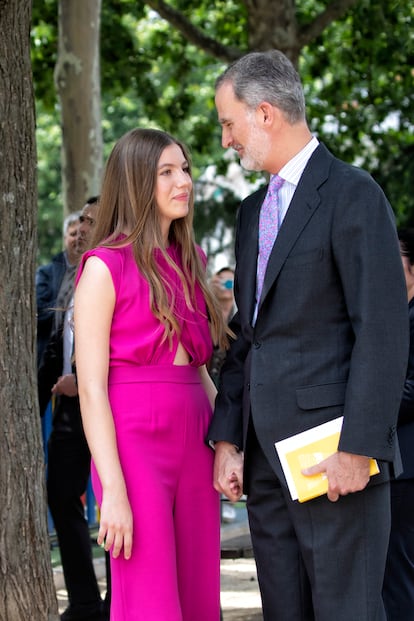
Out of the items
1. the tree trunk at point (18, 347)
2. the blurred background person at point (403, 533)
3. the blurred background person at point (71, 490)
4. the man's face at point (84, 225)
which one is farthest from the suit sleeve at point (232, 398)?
the blurred background person at point (71, 490)

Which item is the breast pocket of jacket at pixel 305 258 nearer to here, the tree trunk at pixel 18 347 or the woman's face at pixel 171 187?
the woman's face at pixel 171 187

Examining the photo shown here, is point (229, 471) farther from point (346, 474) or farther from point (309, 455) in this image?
point (346, 474)

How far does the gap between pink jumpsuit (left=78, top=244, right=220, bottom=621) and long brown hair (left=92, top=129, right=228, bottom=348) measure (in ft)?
0.13

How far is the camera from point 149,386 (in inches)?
138

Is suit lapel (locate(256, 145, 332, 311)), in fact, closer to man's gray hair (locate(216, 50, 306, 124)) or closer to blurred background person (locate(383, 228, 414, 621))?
man's gray hair (locate(216, 50, 306, 124))

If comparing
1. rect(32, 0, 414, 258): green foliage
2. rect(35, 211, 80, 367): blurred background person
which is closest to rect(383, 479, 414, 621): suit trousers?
rect(35, 211, 80, 367): blurred background person

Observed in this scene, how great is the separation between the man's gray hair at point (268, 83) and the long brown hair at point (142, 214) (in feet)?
1.14

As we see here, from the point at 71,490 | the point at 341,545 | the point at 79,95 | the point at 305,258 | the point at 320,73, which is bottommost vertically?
the point at 71,490

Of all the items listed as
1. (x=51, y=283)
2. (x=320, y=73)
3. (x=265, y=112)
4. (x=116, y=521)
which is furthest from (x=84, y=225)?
(x=320, y=73)

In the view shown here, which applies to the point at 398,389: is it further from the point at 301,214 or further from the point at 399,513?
the point at 399,513

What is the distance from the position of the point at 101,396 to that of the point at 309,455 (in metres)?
0.69

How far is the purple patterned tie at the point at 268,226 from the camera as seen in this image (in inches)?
139

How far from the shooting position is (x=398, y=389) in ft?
10.7

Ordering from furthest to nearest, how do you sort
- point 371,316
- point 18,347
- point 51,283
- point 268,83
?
point 51,283, point 18,347, point 268,83, point 371,316
